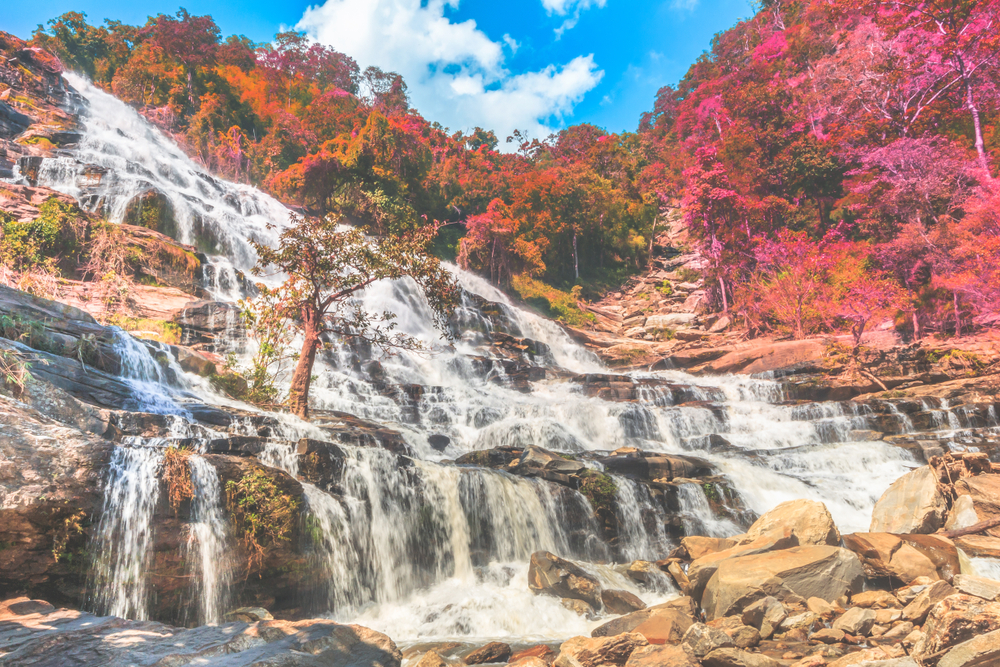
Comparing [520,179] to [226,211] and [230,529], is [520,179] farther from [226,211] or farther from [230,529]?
[230,529]

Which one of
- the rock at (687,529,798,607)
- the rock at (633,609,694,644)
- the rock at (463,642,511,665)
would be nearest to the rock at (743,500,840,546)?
the rock at (687,529,798,607)

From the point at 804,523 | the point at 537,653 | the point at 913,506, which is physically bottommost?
the point at 537,653

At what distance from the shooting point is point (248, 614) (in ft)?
17.9

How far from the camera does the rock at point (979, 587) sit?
4.25 m

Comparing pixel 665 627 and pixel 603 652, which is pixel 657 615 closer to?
pixel 665 627

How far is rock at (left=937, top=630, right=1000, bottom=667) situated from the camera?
312cm

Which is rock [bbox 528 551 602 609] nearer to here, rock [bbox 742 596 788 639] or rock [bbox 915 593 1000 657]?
rock [bbox 742 596 788 639]

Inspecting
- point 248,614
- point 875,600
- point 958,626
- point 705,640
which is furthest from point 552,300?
point 958,626

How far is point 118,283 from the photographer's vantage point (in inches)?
573

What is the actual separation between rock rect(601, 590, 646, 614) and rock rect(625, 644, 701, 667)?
2.09 meters

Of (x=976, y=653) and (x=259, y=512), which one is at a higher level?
(x=259, y=512)

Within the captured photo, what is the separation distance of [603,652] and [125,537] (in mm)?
5033

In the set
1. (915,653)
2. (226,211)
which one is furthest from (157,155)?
(915,653)

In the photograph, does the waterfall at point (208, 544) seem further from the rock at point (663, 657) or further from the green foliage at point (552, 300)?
the green foliage at point (552, 300)
